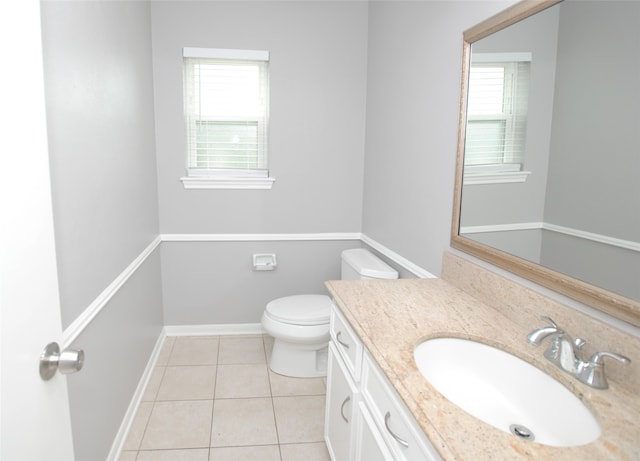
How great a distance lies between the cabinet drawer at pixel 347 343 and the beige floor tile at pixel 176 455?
87cm

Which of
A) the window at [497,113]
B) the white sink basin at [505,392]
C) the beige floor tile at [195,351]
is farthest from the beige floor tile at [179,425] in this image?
the window at [497,113]

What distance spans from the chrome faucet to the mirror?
11 cm

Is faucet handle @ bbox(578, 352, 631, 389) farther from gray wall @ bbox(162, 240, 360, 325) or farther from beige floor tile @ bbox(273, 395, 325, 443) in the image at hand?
gray wall @ bbox(162, 240, 360, 325)

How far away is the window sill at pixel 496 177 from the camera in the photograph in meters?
1.44

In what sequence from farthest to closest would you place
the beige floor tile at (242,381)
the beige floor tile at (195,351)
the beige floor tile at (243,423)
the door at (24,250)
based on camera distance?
1. the beige floor tile at (195,351)
2. the beige floor tile at (242,381)
3. the beige floor tile at (243,423)
4. the door at (24,250)

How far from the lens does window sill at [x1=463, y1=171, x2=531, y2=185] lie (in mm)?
1442

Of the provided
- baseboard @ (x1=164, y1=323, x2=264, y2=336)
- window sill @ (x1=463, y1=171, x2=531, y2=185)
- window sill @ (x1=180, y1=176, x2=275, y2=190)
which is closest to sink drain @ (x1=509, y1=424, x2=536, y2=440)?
window sill @ (x1=463, y1=171, x2=531, y2=185)

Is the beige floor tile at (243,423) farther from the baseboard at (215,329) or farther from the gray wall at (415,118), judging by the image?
the gray wall at (415,118)

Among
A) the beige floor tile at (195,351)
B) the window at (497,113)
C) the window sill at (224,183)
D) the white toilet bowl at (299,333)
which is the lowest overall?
the beige floor tile at (195,351)

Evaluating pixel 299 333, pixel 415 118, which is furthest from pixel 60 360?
pixel 415 118

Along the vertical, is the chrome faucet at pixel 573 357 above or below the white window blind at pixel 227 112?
below

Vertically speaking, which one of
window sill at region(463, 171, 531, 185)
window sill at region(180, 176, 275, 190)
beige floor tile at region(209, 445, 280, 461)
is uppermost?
window sill at region(463, 171, 531, 185)

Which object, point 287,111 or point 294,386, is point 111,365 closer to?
point 294,386

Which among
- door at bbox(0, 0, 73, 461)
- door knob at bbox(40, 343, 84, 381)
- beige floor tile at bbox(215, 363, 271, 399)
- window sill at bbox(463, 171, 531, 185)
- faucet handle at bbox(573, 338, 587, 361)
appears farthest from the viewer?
beige floor tile at bbox(215, 363, 271, 399)
